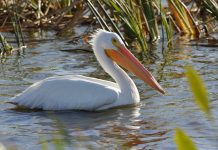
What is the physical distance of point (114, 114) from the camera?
19.0 ft

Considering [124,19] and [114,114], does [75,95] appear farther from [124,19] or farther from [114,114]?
[124,19]

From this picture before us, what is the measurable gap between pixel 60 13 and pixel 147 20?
199cm

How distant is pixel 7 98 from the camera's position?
6273 millimetres

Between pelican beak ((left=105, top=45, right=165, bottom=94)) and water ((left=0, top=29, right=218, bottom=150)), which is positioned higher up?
pelican beak ((left=105, top=45, right=165, bottom=94))

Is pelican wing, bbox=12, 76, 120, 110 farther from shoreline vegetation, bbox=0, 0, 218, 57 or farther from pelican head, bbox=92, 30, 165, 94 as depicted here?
shoreline vegetation, bbox=0, 0, 218, 57

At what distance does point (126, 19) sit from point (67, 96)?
1821mm

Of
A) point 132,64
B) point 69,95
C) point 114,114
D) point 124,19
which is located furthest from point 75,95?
point 124,19

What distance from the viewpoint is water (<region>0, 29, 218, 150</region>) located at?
Answer: 4602mm

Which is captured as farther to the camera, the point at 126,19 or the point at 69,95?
the point at 126,19

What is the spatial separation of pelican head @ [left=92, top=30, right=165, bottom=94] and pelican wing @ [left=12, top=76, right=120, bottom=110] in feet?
1.66

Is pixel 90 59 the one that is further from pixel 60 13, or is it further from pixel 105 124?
pixel 105 124

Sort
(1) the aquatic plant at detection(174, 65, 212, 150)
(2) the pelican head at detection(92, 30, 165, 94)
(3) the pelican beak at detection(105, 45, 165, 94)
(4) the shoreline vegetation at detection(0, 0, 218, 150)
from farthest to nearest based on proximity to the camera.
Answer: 1. (4) the shoreline vegetation at detection(0, 0, 218, 150)
2. (2) the pelican head at detection(92, 30, 165, 94)
3. (3) the pelican beak at detection(105, 45, 165, 94)
4. (1) the aquatic plant at detection(174, 65, 212, 150)

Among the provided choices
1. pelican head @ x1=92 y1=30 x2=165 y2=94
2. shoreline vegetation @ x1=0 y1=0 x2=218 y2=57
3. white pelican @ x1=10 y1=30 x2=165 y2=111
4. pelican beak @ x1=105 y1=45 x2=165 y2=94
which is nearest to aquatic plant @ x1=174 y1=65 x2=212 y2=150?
white pelican @ x1=10 y1=30 x2=165 y2=111

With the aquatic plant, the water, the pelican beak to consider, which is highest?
the aquatic plant
